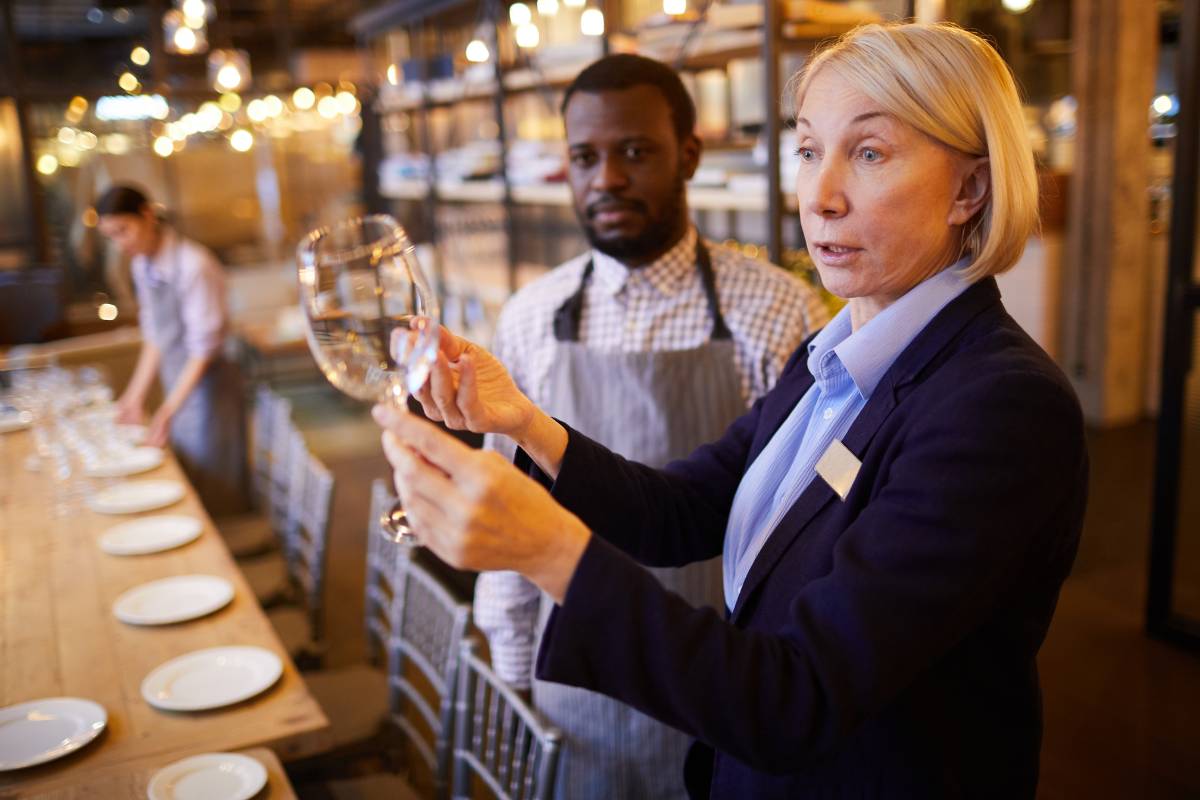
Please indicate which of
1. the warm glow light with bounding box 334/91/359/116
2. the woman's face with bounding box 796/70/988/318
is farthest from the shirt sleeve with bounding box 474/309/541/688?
the warm glow light with bounding box 334/91/359/116

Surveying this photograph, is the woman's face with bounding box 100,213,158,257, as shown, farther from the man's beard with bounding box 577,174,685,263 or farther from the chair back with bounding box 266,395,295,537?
the man's beard with bounding box 577,174,685,263

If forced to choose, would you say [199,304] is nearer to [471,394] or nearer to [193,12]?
[193,12]

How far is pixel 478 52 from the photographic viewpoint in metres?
5.24

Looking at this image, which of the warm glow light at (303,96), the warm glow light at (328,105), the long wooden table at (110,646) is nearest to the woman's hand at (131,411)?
the long wooden table at (110,646)

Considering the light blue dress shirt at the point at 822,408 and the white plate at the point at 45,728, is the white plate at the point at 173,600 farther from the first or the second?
the light blue dress shirt at the point at 822,408

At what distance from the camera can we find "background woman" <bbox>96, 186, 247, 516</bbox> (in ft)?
14.4

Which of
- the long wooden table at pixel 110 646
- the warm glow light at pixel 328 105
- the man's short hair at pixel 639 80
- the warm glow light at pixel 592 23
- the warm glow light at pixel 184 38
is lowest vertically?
the long wooden table at pixel 110 646

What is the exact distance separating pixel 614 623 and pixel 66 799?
110cm

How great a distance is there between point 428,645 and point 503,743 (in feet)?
1.92

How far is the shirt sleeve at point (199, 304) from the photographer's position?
4.49 metres

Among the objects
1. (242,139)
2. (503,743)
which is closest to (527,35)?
(503,743)

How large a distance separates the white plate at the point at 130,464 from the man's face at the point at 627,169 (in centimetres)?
224

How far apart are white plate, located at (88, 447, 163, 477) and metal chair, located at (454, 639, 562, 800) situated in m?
1.99

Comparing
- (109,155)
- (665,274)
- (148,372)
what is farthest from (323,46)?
(665,274)
